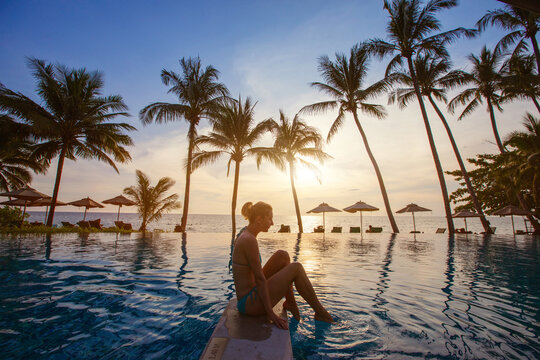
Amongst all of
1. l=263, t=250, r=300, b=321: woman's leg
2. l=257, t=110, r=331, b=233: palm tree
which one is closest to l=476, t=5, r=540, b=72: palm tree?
l=257, t=110, r=331, b=233: palm tree

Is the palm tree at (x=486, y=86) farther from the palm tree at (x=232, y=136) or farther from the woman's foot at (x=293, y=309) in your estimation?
the woman's foot at (x=293, y=309)

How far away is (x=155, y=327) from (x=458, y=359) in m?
3.10

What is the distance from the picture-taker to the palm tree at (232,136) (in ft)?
62.2

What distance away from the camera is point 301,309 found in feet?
12.2

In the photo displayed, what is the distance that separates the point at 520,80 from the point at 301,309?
80.7ft

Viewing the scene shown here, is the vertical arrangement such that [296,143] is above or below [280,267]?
above

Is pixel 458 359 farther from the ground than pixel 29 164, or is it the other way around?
pixel 29 164

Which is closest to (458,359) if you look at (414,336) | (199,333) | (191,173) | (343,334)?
(414,336)

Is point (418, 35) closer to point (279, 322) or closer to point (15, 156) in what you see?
point (279, 322)

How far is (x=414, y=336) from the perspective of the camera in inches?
112

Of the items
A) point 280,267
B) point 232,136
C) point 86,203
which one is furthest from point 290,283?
point 86,203

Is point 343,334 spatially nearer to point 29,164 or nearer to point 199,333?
point 199,333

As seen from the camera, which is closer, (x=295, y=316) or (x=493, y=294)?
(x=295, y=316)

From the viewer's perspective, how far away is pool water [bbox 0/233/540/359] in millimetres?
2541
